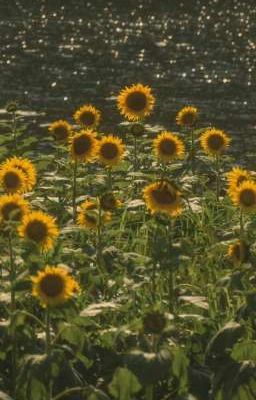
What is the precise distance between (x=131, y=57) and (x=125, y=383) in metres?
26.7

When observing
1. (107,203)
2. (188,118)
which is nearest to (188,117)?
(188,118)

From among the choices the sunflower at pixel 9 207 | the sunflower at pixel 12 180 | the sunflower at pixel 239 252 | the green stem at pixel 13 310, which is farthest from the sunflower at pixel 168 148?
the green stem at pixel 13 310

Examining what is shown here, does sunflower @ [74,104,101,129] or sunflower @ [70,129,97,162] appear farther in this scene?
sunflower @ [74,104,101,129]

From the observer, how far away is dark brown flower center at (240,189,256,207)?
6.47 m

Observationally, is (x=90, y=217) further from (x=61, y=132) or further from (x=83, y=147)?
(x=61, y=132)

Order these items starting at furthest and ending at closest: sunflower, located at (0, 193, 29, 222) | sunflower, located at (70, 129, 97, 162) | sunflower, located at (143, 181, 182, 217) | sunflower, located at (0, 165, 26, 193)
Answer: sunflower, located at (70, 129, 97, 162) → sunflower, located at (0, 165, 26, 193) → sunflower, located at (143, 181, 182, 217) → sunflower, located at (0, 193, 29, 222)

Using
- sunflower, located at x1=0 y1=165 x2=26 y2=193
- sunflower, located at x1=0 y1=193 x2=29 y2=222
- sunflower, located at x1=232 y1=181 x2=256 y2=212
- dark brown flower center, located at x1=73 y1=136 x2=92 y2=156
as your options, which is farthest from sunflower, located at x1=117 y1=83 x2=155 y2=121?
sunflower, located at x1=0 y1=193 x2=29 y2=222

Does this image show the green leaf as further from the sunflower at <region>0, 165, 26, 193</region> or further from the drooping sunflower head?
the sunflower at <region>0, 165, 26, 193</region>

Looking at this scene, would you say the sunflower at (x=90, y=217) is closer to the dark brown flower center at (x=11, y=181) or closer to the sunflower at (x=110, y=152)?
the dark brown flower center at (x=11, y=181)

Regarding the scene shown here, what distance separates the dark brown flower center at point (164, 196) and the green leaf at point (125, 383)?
1.32 m

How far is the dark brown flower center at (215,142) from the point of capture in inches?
332

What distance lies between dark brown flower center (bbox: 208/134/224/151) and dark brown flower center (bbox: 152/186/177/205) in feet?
7.55

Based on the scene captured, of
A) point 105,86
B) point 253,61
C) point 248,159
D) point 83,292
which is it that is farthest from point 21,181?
point 253,61

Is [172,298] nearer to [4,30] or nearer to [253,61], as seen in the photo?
[253,61]
